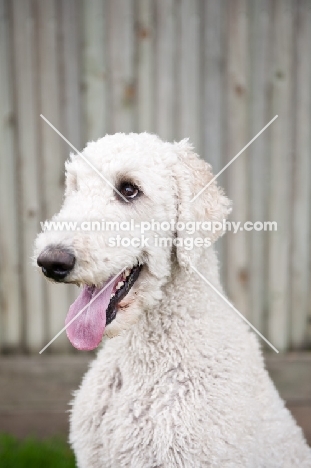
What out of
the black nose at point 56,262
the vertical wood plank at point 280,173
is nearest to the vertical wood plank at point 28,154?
the vertical wood plank at point 280,173

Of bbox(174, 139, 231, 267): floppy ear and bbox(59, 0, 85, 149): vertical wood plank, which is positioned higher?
bbox(59, 0, 85, 149): vertical wood plank

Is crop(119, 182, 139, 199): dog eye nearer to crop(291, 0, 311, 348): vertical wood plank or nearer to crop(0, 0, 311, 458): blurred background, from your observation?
crop(0, 0, 311, 458): blurred background

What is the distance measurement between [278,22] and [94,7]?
1195mm

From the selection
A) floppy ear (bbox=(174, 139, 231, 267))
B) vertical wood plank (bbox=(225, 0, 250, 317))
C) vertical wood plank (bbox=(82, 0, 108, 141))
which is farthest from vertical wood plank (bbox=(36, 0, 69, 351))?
floppy ear (bbox=(174, 139, 231, 267))

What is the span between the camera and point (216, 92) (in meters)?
4.04

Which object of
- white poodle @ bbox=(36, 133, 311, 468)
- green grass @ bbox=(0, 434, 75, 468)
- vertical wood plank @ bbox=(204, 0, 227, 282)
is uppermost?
vertical wood plank @ bbox=(204, 0, 227, 282)

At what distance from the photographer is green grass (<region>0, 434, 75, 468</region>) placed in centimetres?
379

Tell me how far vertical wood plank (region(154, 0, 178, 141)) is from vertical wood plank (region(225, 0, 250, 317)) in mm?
366

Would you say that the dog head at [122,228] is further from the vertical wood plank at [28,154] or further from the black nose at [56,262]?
the vertical wood plank at [28,154]

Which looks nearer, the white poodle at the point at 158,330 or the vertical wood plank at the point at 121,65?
the white poodle at the point at 158,330

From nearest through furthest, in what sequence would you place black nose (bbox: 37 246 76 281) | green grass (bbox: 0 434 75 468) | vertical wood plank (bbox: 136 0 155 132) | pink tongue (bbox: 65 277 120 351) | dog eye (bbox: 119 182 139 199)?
1. black nose (bbox: 37 246 76 281)
2. pink tongue (bbox: 65 277 120 351)
3. dog eye (bbox: 119 182 139 199)
4. green grass (bbox: 0 434 75 468)
5. vertical wood plank (bbox: 136 0 155 132)

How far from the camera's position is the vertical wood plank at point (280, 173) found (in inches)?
157

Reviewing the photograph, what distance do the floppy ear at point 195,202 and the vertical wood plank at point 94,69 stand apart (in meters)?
1.65

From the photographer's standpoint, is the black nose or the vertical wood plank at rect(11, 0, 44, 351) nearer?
the black nose
